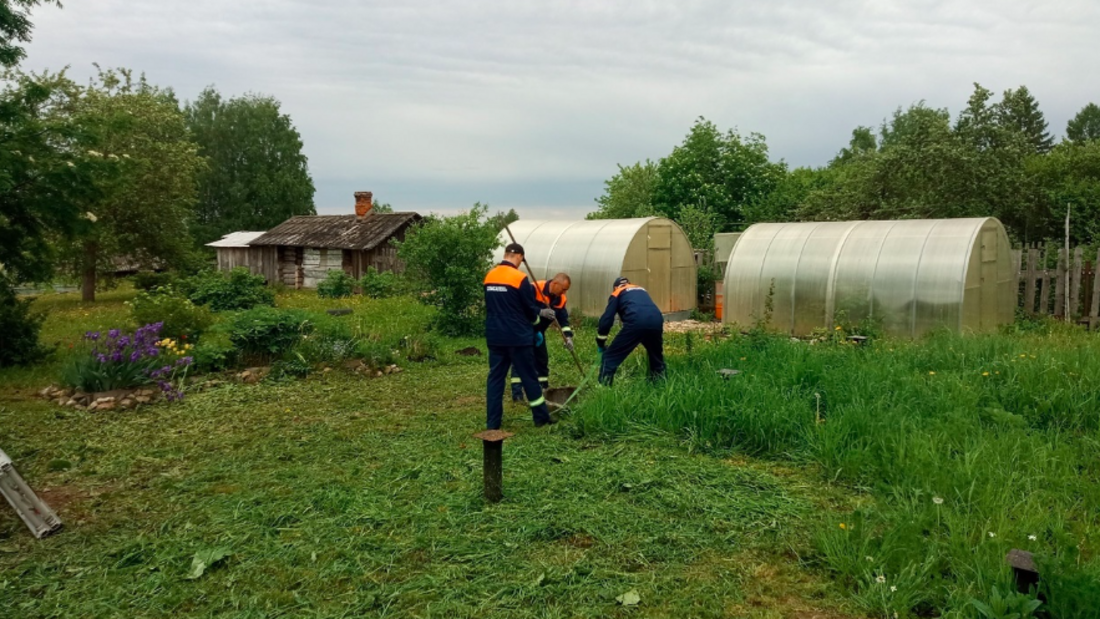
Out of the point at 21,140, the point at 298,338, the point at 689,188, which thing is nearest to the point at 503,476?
the point at 298,338

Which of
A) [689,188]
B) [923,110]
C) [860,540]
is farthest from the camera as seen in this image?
[689,188]

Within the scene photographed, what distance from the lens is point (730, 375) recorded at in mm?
7332

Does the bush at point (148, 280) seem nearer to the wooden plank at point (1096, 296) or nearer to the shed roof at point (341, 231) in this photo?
the shed roof at point (341, 231)

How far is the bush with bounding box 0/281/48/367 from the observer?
11.5 meters

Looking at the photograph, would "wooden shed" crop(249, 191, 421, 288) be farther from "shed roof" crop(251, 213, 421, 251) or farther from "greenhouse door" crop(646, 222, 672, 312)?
"greenhouse door" crop(646, 222, 672, 312)

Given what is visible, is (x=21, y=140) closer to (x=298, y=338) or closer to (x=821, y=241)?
(x=298, y=338)

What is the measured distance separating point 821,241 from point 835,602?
1219 centimetres

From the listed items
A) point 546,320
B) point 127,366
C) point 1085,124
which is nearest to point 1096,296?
point 546,320

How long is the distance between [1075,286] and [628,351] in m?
11.2

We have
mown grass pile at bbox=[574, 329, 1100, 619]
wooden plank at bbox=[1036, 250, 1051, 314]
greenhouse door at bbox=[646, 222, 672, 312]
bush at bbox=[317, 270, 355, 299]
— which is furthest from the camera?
bush at bbox=[317, 270, 355, 299]

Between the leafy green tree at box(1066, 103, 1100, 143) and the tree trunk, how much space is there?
67.0 m

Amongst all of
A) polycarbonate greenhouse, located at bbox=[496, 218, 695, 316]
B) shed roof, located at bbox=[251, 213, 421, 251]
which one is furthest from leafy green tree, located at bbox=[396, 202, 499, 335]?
shed roof, located at bbox=[251, 213, 421, 251]

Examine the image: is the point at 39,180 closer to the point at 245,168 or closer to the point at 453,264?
the point at 453,264

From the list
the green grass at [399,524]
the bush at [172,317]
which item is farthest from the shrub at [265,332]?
→ the green grass at [399,524]
